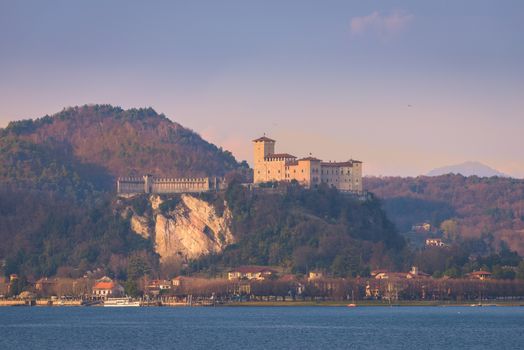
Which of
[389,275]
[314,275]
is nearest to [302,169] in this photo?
[314,275]

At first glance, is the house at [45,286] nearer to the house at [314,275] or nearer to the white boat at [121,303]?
the white boat at [121,303]

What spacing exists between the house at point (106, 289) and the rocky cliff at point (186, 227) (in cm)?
1048

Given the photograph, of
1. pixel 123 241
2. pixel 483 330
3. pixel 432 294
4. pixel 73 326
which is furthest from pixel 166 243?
pixel 483 330

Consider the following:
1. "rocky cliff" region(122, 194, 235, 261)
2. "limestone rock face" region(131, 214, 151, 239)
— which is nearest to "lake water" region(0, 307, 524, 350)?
"rocky cliff" region(122, 194, 235, 261)

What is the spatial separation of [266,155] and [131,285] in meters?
26.8

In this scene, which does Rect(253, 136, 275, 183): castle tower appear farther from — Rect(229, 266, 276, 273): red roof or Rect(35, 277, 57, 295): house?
Rect(35, 277, 57, 295): house

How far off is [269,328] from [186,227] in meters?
64.1

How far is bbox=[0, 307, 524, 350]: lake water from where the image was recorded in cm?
9475

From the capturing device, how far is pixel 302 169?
17262 centimetres

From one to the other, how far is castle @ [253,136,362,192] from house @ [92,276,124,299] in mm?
22906

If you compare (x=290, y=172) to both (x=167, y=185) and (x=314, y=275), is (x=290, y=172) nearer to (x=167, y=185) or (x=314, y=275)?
(x=167, y=185)

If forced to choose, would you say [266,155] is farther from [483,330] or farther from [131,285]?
[483,330]

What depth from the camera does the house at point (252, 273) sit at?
510 ft

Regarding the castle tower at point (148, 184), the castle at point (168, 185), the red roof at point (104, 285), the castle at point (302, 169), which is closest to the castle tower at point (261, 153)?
the castle at point (302, 169)
